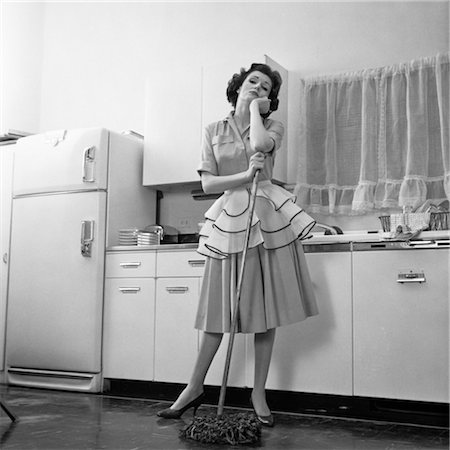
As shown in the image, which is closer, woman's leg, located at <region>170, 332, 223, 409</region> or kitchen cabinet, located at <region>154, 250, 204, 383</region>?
woman's leg, located at <region>170, 332, 223, 409</region>

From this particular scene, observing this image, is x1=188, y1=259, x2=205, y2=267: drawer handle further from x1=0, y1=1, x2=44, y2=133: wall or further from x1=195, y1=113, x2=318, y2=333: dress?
x1=0, y1=1, x2=44, y2=133: wall

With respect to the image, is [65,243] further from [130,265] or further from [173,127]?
[173,127]

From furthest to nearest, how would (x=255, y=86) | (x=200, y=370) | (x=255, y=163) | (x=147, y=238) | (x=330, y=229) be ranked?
(x=147, y=238), (x=330, y=229), (x=255, y=86), (x=200, y=370), (x=255, y=163)

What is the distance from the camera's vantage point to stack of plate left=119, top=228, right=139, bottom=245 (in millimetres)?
4203

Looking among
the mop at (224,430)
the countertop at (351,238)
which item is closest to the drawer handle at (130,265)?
the countertop at (351,238)

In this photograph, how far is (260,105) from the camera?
3164 mm

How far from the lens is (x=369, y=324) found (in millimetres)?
3252

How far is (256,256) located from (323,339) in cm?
62

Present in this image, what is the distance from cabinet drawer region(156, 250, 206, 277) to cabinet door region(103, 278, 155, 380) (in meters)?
0.12

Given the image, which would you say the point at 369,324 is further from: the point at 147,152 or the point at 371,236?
the point at 147,152

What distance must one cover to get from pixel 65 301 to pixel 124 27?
7.10 ft

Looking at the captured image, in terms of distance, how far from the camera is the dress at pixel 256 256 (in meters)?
3.01

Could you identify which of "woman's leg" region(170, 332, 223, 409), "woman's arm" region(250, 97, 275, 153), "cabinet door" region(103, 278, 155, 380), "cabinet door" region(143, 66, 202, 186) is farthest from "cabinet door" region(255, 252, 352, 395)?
"cabinet door" region(143, 66, 202, 186)

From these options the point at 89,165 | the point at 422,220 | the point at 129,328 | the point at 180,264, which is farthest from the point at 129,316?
the point at 422,220
